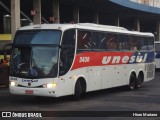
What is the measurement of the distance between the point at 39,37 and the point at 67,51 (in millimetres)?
1133

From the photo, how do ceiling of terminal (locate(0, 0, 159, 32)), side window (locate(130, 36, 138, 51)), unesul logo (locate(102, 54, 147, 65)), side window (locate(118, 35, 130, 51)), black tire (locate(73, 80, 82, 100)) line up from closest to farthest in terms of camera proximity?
black tire (locate(73, 80, 82, 100)), unesul logo (locate(102, 54, 147, 65)), side window (locate(118, 35, 130, 51)), side window (locate(130, 36, 138, 51)), ceiling of terminal (locate(0, 0, 159, 32))

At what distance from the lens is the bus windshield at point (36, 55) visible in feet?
52.3

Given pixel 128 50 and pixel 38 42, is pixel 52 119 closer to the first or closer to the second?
pixel 38 42

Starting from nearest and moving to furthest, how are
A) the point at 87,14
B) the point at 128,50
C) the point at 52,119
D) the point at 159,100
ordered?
1. the point at 52,119
2. the point at 159,100
3. the point at 128,50
4. the point at 87,14

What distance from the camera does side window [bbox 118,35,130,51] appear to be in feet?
69.6

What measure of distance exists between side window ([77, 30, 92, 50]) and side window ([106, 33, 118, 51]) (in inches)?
69.0

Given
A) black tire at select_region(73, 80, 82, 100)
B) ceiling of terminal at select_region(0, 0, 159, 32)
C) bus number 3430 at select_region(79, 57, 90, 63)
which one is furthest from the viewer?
ceiling of terminal at select_region(0, 0, 159, 32)

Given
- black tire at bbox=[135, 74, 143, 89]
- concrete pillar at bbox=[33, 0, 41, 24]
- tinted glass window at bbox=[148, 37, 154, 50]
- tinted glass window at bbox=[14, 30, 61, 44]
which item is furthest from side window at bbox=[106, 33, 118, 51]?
concrete pillar at bbox=[33, 0, 41, 24]

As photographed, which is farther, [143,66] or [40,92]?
[143,66]

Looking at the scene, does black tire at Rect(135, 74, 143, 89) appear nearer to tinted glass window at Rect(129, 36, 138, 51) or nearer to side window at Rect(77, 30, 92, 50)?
tinted glass window at Rect(129, 36, 138, 51)

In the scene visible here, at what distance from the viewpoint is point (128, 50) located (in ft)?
72.6

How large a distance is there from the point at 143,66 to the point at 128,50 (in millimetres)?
2058

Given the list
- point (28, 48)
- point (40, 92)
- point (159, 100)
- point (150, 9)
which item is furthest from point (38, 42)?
point (150, 9)

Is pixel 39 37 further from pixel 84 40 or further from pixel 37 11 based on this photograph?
pixel 37 11
